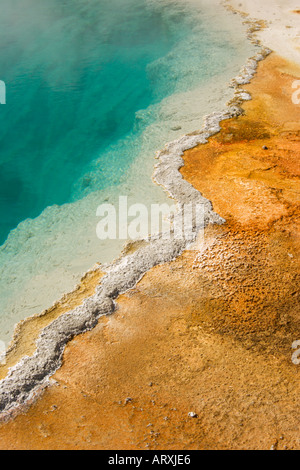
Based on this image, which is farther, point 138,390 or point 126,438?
point 138,390

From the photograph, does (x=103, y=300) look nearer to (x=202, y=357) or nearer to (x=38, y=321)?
(x=38, y=321)

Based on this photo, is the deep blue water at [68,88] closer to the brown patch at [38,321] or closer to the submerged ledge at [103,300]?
the submerged ledge at [103,300]

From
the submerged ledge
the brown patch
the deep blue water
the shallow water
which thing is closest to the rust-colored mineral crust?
the submerged ledge

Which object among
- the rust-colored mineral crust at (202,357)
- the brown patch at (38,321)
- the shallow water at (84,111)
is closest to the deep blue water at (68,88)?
the shallow water at (84,111)

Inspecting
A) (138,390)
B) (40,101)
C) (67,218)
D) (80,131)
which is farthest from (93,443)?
(40,101)

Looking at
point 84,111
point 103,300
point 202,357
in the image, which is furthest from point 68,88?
point 202,357
